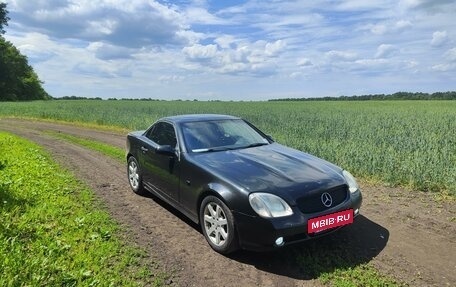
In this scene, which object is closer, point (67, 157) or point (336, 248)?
point (336, 248)

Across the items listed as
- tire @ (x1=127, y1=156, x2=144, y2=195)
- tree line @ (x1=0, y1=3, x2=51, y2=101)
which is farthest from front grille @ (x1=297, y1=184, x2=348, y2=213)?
tree line @ (x1=0, y1=3, x2=51, y2=101)

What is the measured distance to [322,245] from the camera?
479cm

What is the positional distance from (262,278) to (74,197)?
3982 mm

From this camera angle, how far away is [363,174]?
8.76 metres

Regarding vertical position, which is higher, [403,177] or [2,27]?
[2,27]

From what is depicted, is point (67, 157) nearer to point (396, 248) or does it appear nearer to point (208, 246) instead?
point (208, 246)

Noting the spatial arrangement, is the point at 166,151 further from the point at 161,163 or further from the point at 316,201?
the point at 316,201

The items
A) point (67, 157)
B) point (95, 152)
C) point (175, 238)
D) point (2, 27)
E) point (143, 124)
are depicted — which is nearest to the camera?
point (175, 238)

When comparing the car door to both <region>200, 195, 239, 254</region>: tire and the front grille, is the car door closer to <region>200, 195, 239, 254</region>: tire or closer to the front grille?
<region>200, 195, 239, 254</region>: tire

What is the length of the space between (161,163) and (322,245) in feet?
8.81

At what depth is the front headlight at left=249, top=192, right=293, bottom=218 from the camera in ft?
13.5

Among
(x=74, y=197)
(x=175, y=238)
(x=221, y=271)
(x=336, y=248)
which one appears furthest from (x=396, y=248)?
(x=74, y=197)

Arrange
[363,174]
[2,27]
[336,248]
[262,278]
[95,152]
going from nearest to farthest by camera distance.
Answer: [262,278]
[336,248]
[363,174]
[95,152]
[2,27]

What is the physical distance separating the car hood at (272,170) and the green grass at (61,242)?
135cm
